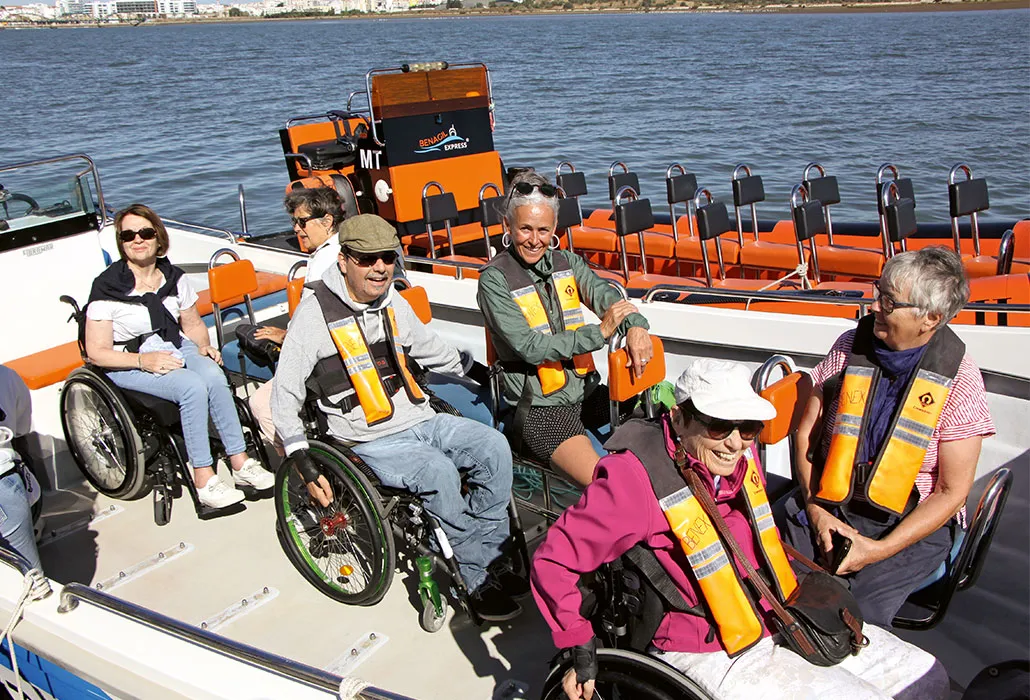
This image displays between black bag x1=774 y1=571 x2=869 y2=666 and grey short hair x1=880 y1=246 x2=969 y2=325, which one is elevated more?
grey short hair x1=880 y1=246 x2=969 y2=325

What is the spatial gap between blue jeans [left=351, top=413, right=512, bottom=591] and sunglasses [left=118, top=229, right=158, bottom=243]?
112cm

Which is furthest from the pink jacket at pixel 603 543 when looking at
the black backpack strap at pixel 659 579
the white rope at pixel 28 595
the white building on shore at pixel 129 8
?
the white building on shore at pixel 129 8

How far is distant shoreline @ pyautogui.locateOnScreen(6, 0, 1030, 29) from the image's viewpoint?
63.8 meters

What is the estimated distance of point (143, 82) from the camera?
1145 inches

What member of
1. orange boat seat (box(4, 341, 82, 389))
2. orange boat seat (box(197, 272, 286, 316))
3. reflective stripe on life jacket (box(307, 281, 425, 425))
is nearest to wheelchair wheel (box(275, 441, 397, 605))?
reflective stripe on life jacket (box(307, 281, 425, 425))

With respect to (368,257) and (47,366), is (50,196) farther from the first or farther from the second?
(368,257)

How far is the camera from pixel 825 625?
1790 millimetres

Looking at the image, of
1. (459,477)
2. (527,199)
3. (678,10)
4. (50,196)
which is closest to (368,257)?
(527,199)

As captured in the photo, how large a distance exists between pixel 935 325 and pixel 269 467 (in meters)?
2.50

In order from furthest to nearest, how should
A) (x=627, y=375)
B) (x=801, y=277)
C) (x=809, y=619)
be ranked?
(x=801, y=277) < (x=627, y=375) < (x=809, y=619)

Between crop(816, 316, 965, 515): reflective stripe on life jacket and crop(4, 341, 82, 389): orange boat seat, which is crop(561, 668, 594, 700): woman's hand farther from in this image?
crop(4, 341, 82, 389): orange boat seat

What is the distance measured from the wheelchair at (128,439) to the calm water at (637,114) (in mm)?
8789

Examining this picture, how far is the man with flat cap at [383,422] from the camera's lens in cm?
251

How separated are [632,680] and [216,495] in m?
1.97
